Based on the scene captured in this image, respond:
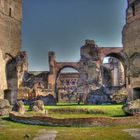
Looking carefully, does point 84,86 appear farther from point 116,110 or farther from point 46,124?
point 46,124

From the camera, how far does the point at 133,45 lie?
29.0 m

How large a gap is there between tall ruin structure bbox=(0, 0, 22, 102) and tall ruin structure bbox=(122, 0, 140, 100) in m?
10.1

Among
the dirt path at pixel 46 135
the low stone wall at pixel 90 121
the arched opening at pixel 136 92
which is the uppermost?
the arched opening at pixel 136 92

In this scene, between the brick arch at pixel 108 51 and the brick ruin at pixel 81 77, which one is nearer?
the brick ruin at pixel 81 77

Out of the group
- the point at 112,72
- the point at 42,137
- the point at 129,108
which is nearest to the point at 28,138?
the point at 42,137

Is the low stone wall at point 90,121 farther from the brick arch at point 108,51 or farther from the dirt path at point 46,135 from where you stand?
the brick arch at point 108,51

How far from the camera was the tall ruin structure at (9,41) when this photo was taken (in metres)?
28.1

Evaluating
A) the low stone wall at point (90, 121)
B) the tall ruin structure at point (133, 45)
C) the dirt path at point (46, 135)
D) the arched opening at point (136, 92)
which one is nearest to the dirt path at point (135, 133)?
the low stone wall at point (90, 121)

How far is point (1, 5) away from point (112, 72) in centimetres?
2682

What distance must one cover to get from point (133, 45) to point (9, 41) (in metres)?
11.1

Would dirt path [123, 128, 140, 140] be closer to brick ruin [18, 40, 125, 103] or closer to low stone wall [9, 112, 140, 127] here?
low stone wall [9, 112, 140, 127]

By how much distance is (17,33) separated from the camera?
3042 centimetres

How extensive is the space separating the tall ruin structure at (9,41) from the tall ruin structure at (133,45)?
397 inches

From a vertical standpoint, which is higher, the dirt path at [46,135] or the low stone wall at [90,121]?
the low stone wall at [90,121]
